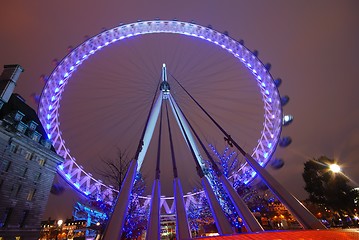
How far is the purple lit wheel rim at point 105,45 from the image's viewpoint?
25234 mm

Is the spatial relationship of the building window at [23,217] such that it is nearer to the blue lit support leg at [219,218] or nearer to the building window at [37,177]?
the building window at [37,177]

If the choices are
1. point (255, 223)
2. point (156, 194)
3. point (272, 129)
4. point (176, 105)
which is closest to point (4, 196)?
point (176, 105)

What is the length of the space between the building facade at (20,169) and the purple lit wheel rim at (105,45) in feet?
13.6

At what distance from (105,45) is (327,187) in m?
40.8

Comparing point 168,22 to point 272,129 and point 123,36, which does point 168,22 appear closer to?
point 123,36

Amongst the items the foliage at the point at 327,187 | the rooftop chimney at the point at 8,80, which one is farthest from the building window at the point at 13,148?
the foliage at the point at 327,187

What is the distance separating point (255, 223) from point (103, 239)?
6.12m

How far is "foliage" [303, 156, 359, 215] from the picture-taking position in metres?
36.5

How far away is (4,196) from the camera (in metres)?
23.2

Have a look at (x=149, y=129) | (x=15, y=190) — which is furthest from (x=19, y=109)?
(x=149, y=129)

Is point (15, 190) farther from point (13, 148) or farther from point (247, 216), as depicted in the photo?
point (247, 216)

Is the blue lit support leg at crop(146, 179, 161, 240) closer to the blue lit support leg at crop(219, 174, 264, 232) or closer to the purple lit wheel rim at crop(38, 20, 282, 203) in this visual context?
the blue lit support leg at crop(219, 174, 264, 232)

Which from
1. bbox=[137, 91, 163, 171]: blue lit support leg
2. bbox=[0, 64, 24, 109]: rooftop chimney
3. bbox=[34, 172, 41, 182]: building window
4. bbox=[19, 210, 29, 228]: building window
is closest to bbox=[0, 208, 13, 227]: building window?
bbox=[19, 210, 29, 228]: building window

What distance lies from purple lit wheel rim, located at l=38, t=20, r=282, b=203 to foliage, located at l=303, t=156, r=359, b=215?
18.8 metres
